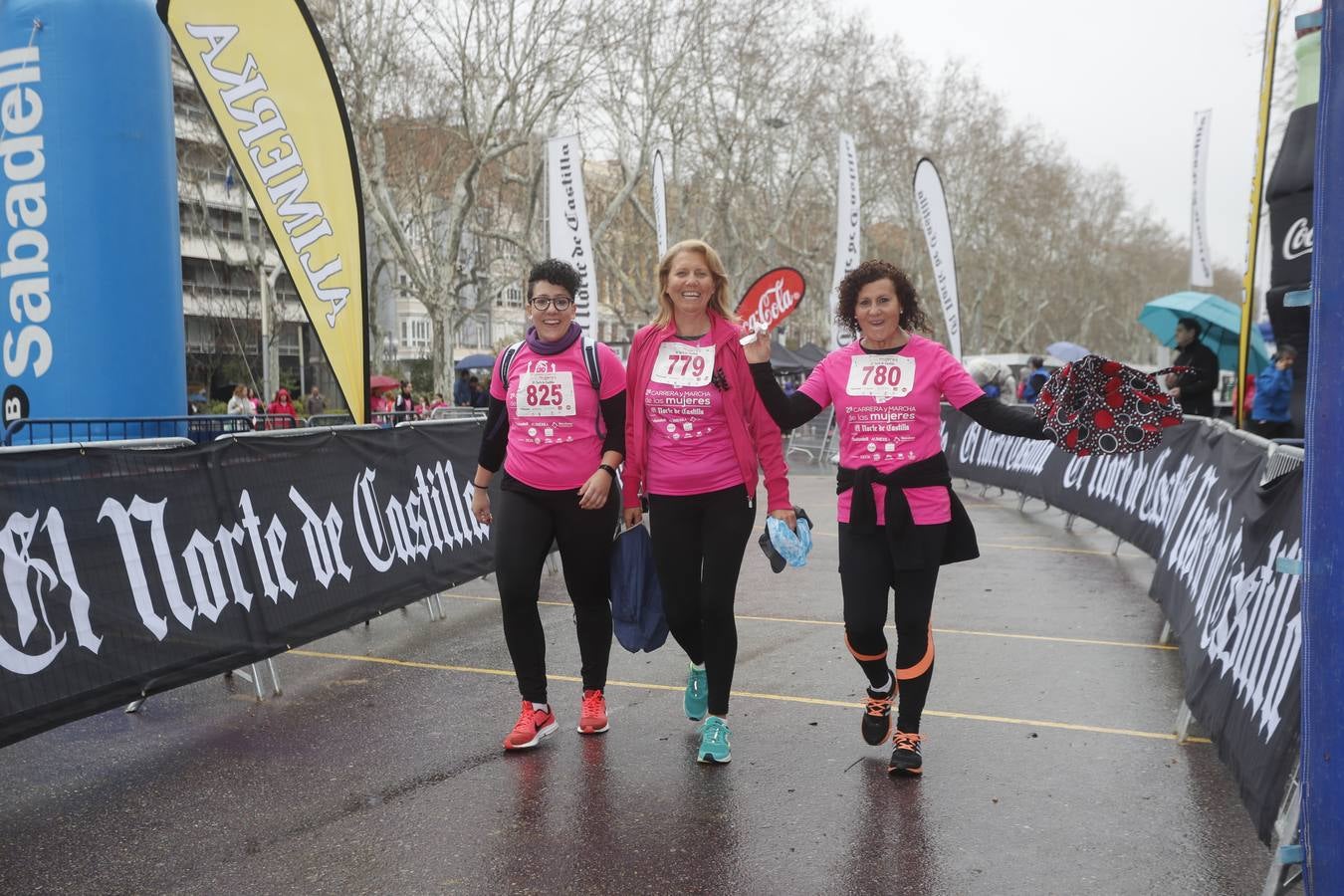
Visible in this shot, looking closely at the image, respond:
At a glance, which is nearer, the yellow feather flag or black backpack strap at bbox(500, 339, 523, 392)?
black backpack strap at bbox(500, 339, 523, 392)

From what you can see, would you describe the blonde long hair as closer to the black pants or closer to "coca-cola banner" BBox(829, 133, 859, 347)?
the black pants

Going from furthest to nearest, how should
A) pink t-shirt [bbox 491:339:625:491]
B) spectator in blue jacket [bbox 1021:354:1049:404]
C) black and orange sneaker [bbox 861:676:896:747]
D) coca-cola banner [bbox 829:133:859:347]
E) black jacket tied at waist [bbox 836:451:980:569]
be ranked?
1. coca-cola banner [bbox 829:133:859:347]
2. spectator in blue jacket [bbox 1021:354:1049:404]
3. pink t-shirt [bbox 491:339:625:491]
4. black and orange sneaker [bbox 861:676:896:747]
5. black jacket tied at waist [bbox 836:451:980:569]

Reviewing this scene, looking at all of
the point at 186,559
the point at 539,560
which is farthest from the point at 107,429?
the point at 539,560

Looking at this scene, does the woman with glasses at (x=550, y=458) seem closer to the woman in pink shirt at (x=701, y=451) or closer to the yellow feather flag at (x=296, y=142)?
the woman in pink shirt at (x=701, y=451)

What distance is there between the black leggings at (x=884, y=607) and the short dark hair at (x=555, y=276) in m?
1.49

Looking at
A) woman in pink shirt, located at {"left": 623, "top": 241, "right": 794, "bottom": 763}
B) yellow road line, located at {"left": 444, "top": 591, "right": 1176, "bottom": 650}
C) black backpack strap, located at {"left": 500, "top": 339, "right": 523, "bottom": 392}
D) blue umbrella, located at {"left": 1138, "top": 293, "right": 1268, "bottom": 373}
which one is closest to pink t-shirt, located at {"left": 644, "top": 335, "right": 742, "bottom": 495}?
woman in pink shirt, located at {"left": 623, "top": 241, "right": 794, "bottom": 763}

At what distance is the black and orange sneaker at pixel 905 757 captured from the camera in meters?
4.43

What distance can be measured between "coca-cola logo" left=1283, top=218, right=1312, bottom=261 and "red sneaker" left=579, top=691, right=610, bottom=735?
15.6 feet

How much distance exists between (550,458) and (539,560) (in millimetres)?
429

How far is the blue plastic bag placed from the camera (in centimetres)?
482

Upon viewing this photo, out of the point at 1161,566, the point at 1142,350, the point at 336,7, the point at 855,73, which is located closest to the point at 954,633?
the point at 1161,566

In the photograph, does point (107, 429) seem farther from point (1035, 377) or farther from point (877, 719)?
point (1035, 377)

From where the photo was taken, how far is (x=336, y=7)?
22641mm

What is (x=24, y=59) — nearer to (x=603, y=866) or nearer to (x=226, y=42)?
(x=226, y=42)
